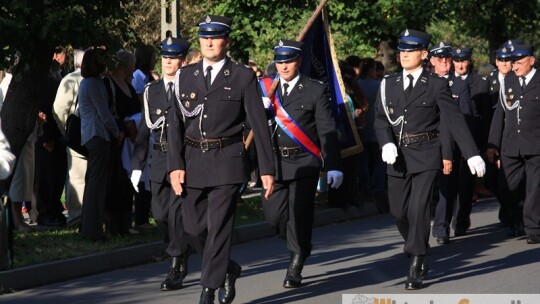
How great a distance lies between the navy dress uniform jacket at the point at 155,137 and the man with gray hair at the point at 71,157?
2.71 metres

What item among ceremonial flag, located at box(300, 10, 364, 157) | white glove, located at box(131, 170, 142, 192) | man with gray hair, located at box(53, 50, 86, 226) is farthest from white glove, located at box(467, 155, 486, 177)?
man with gray hair, located at box(53, 50, 86, 226)

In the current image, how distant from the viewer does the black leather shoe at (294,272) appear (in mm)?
10203

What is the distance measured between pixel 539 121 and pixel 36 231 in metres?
5.12

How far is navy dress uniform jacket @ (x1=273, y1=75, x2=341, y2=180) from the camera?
405 inches

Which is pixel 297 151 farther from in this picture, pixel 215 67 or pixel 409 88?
pixel 215 67

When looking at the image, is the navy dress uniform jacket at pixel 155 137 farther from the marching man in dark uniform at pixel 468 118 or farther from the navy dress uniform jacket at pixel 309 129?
the marching man in dark uniform at pixel 468 118

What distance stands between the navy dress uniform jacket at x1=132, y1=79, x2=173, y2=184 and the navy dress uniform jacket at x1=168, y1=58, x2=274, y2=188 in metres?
1.25

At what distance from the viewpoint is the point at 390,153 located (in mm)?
10344

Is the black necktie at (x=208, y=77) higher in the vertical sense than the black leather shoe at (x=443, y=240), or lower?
higher

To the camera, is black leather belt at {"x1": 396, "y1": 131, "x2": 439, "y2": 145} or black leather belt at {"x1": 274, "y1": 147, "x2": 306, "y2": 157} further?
black leather belt at {"x1": 396, "y1": 131, "x2": 439, "y2": 145}

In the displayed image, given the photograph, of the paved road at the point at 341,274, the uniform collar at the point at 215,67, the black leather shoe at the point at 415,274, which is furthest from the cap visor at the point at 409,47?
the uniform collar at the point at 215,67

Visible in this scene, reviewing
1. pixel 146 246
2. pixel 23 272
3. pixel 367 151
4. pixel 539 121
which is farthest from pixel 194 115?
pixel 367 151

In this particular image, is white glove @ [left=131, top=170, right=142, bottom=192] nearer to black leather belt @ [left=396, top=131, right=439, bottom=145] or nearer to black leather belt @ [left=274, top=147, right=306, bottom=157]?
black leather belt @ [left=274, top=147, right=306, bottom=157]

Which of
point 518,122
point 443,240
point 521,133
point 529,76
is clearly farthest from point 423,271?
point 529,76
